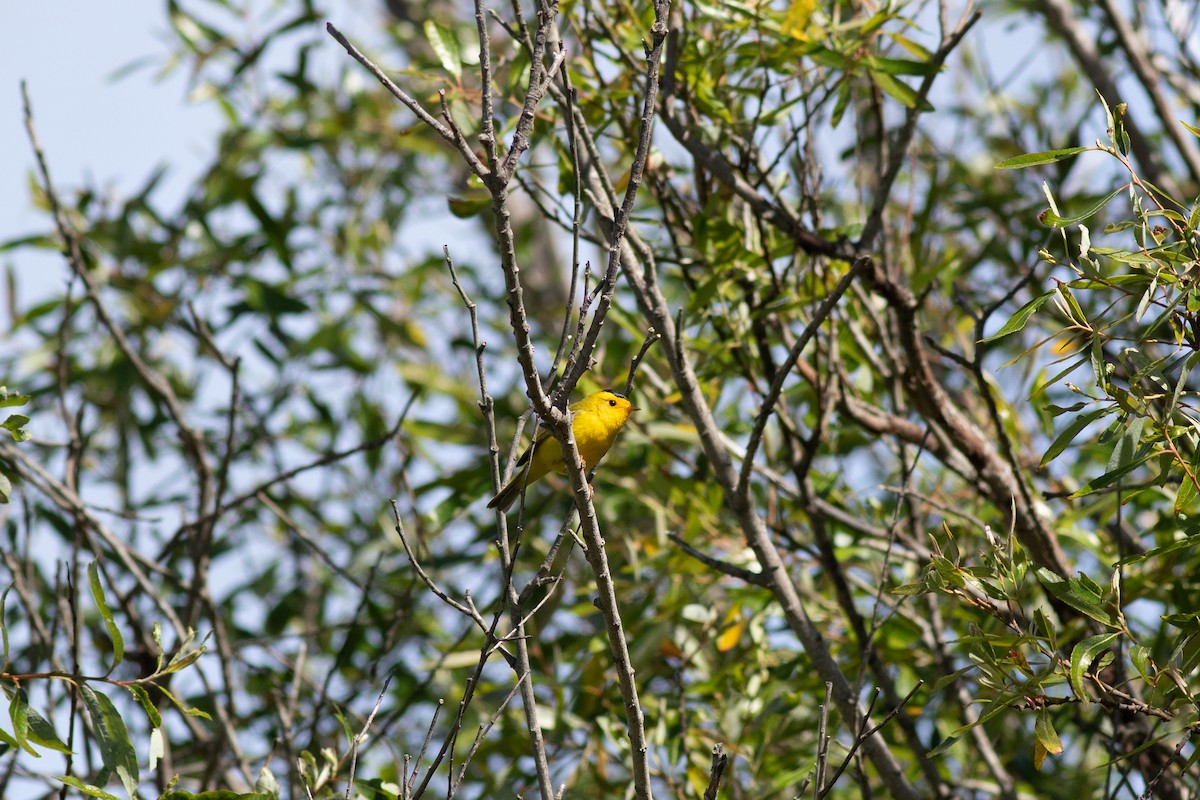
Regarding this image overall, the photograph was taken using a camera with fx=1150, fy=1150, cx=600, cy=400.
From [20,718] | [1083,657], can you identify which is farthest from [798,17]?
[20,718]

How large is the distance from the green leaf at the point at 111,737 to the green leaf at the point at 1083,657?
1647 millimetres

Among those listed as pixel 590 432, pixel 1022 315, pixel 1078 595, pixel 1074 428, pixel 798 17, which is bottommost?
pixel 1078 595

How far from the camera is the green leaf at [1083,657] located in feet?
5.81

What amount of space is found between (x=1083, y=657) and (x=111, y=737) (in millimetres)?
1724

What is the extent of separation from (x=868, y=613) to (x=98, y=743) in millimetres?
2468

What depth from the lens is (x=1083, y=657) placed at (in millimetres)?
1804

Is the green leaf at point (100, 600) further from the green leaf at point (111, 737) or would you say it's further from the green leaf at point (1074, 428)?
the green leaf at point (1074, 428)

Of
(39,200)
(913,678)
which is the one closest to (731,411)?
(913,678)

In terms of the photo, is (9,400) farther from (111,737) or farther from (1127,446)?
(1127,446)

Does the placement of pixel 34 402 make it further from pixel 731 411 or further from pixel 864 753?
pixel 864 753

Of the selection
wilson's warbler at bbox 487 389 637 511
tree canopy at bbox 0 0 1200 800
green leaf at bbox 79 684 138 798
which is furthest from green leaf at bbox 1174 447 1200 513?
green leaf at bbox 79 684 138 798

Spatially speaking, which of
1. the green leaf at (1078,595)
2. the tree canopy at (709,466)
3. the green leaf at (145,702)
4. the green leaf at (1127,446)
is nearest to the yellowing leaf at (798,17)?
the tree canopy at (709,466)

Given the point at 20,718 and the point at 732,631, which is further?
the point at 732,631

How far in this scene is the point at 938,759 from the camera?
3.38 metres
